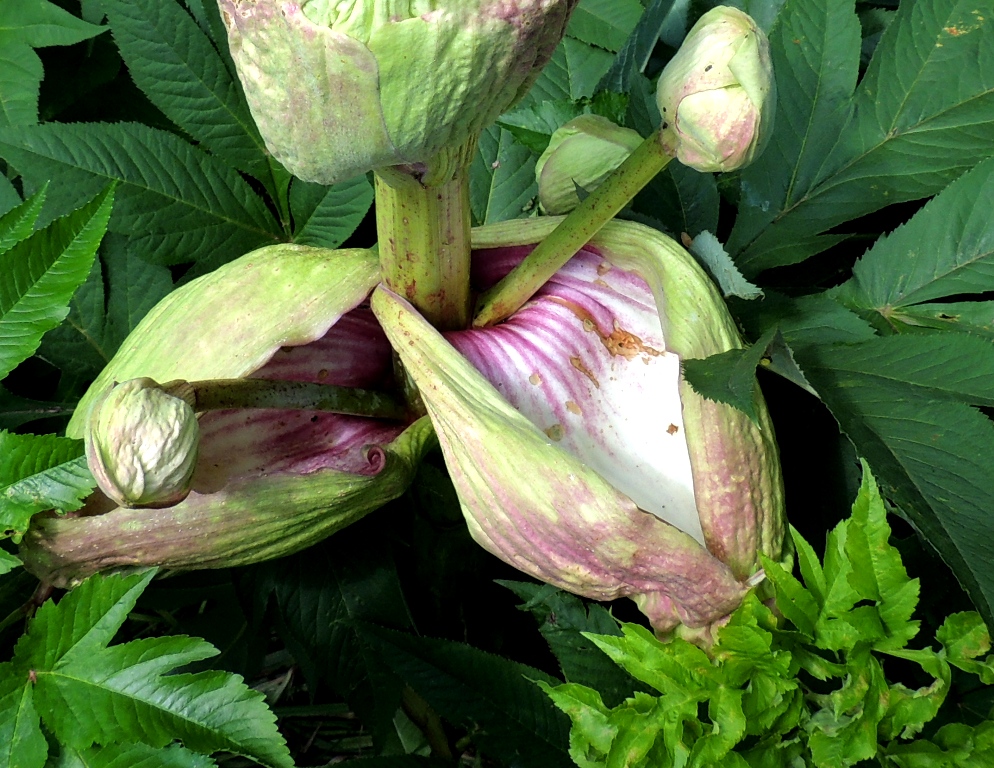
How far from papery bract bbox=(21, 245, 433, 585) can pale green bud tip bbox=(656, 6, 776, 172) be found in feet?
0.62

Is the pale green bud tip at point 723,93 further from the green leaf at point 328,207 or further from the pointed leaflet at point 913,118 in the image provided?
the green leaf at point 328,207

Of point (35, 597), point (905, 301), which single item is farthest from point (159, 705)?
point (905, 301)

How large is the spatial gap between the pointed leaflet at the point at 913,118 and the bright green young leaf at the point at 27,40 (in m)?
0.47

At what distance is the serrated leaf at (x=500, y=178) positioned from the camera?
2.12ft

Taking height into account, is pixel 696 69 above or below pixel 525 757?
above

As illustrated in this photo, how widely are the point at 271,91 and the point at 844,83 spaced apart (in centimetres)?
34

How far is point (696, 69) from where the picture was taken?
36 centimetres

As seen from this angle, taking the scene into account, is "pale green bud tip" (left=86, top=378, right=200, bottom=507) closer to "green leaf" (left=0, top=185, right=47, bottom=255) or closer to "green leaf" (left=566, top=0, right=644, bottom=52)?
"green leaf" (left=0, top=185, right=47, bottom=255)

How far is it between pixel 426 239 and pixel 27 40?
37 cm

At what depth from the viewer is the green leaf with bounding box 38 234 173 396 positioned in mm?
617

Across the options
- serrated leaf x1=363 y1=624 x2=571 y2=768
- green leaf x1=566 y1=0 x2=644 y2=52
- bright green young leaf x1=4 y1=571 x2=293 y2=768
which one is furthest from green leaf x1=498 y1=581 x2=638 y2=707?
green leaf x1=566 y1=0 x2=644 y2=52

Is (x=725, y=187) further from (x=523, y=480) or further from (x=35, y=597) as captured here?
(x=35, y=597)

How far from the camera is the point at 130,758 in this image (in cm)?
46

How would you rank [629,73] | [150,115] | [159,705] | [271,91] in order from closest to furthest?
1. [271,91]
2. [159,705]
3. [629,73]
4. [150,115]
